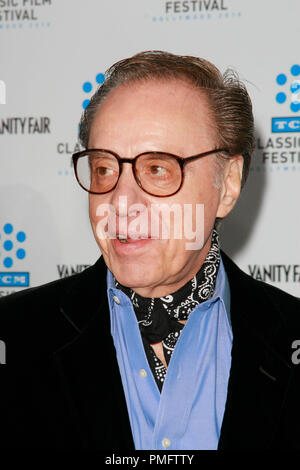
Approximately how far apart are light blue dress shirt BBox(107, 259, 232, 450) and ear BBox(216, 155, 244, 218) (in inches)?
9.1

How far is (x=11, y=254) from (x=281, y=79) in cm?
120

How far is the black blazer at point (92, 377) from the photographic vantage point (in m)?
1.42

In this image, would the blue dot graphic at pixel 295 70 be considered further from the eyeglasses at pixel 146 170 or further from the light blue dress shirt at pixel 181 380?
the light blue dress shirt at pixel 181 380

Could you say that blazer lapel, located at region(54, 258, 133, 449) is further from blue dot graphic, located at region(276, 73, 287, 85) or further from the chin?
blue dot graphic, located at region(276, 73, 287, 85)

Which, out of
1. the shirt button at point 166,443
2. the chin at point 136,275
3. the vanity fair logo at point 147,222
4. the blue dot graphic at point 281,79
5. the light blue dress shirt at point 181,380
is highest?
the blue dot graphic at point 281,79

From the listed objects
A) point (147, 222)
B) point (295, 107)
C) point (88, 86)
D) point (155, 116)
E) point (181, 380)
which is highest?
point (88, 86)

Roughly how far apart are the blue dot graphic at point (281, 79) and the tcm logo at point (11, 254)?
1103 millimetres

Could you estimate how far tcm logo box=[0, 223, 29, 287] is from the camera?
7.73 feet

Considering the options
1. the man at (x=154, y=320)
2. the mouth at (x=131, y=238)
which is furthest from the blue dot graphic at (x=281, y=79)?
the mouth at (x=131, y=238)

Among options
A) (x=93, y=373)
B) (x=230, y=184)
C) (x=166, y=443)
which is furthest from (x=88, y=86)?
(x=166, y=443)

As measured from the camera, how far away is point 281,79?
84.6 inches

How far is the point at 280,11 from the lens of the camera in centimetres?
213

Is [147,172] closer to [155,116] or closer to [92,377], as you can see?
[155,116]
